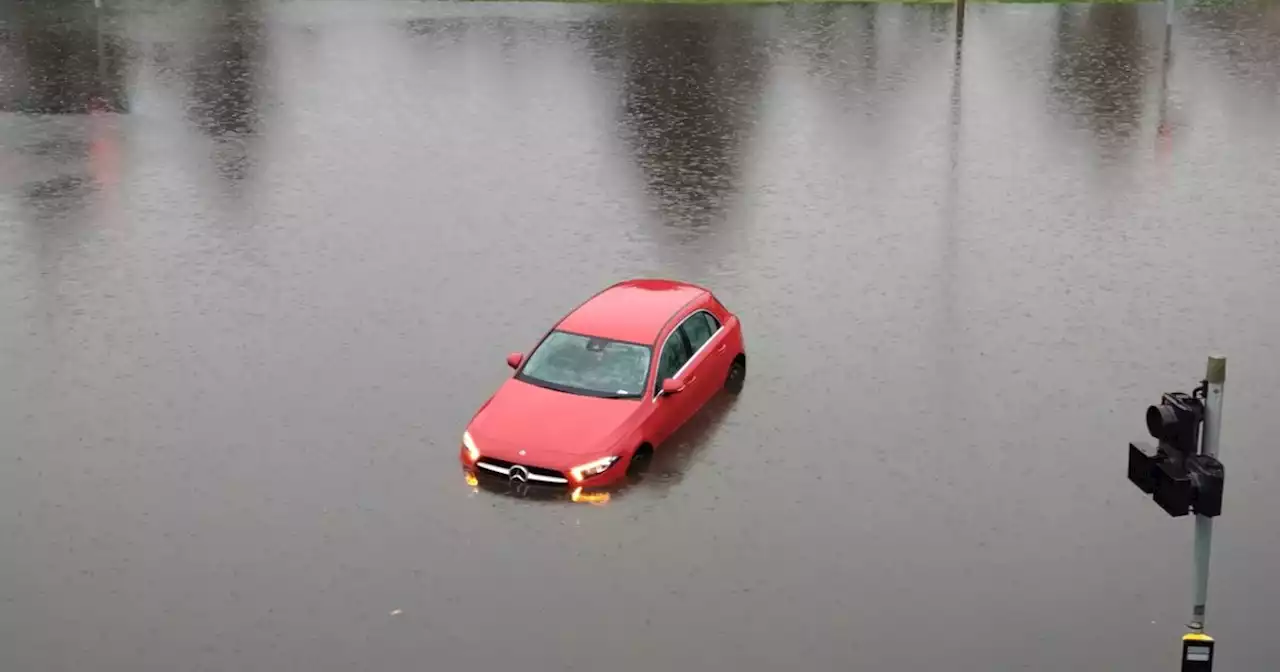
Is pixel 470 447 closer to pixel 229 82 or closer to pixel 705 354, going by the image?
pixel 705 354

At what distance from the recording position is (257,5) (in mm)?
50125

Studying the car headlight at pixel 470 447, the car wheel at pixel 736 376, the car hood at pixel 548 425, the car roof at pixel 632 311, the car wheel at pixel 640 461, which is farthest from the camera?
the car wheel at pixel 736 376

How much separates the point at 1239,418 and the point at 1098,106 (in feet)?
57.7

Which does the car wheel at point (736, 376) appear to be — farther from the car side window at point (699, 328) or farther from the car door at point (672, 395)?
the car door at point (672, 395)

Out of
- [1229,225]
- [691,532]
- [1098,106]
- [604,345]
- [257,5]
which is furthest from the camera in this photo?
[257,5]

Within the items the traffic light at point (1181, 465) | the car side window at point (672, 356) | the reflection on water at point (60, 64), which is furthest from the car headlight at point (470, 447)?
the reflection on water at point (60, 64)

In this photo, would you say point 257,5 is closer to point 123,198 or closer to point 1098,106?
point 123,198

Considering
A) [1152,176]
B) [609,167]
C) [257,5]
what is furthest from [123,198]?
[257,5]

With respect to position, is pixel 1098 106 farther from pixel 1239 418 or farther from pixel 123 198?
pixel 123 198

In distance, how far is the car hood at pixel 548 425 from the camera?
16.9 m

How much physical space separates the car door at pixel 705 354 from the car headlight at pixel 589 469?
212cm

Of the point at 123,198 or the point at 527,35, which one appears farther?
the point at 527,35

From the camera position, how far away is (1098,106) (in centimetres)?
3500

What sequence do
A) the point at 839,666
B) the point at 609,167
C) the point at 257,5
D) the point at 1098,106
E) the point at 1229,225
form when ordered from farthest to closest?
1. the point at 257,5
2. the point at 1098,106
3. the point at 609,167
4. the point at 1229,225
5. the point at 839,666
